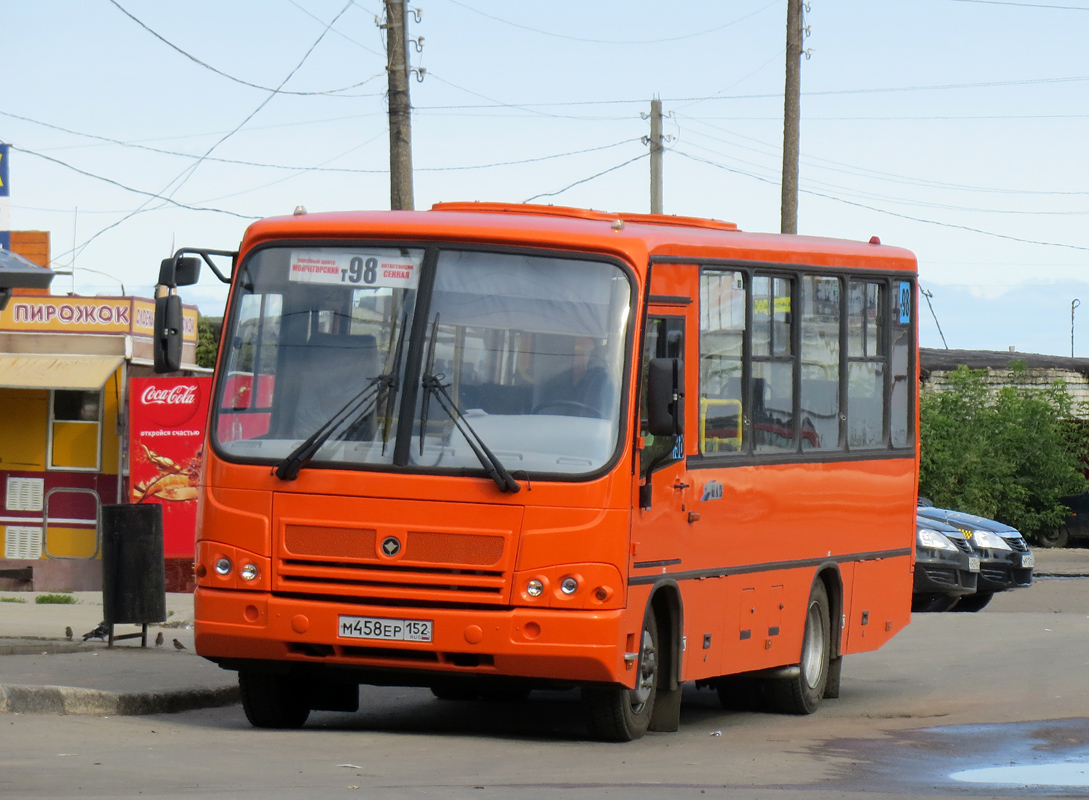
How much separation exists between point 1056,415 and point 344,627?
30056mm

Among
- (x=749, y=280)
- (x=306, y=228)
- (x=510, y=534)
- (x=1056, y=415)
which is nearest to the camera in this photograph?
(x=510, y=534)

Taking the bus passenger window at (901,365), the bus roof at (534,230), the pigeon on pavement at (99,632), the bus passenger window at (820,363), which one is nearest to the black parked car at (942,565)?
the bus passenger window at (901,365)

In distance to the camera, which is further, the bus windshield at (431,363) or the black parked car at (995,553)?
the black parked car at (995,553)

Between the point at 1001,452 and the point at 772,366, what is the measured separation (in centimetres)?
2579

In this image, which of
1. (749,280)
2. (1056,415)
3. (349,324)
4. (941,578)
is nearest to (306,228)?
(349,324)

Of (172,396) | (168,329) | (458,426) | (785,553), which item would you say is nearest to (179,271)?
(168,329)

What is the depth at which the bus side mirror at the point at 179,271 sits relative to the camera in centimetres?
1031

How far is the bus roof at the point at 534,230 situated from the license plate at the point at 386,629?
2.02m

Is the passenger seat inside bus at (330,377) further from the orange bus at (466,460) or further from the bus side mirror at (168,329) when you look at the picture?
the bus side mirror at (168,329)

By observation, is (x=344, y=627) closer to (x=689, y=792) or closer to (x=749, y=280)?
(x=689, y=792)

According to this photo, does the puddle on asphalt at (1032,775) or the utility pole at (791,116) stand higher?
the utility pole at (791,116)

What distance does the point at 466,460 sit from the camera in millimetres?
9531

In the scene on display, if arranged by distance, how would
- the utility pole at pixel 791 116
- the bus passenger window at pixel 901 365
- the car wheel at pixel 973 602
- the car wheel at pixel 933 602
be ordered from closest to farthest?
the bus passenger window at pixel 901 365
the car wheel at pixel 933 602
the car wheel at pixel 973 602
the utility pole at pixel 791 116

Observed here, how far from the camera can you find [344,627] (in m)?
9.53
